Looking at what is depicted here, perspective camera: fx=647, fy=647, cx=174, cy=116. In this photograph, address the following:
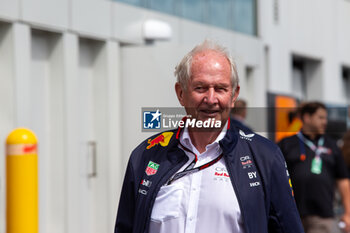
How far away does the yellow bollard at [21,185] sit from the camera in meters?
4.14

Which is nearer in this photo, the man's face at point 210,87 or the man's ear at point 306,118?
the man's face at point 210,87

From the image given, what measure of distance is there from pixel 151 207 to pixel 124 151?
5.71m

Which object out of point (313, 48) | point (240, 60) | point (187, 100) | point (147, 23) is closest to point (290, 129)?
point (240, 60)

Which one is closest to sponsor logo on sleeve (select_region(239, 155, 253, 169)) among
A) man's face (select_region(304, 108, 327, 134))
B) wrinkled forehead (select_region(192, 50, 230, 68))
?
wrinkled forehead (select_region(192, 50, 230, 68))

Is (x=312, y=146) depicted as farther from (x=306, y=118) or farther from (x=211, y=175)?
(x=211, y=175)

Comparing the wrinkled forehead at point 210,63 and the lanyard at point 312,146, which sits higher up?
the wrinkled forehead at point 210,63

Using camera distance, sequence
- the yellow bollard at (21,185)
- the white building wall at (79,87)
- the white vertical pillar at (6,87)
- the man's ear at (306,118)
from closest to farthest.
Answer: the yellow bollard at (21,185)
the man's ear at (306,118)
the white vertical pillar at (6,87)
the white building wall at (79,87)

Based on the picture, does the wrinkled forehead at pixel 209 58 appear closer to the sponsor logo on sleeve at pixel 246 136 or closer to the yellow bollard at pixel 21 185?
the sponsor logo on sleeve at pixel 246 136

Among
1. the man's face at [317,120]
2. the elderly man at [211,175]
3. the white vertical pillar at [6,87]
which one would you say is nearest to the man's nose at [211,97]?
the elderly man at [211,175]

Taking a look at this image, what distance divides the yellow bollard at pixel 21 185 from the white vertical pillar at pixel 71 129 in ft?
11.1

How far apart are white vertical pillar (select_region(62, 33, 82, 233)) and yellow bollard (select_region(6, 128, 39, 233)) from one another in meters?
3.37

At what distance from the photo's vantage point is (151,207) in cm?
283

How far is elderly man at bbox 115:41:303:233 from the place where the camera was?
2.74 m

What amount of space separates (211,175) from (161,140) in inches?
13.1
